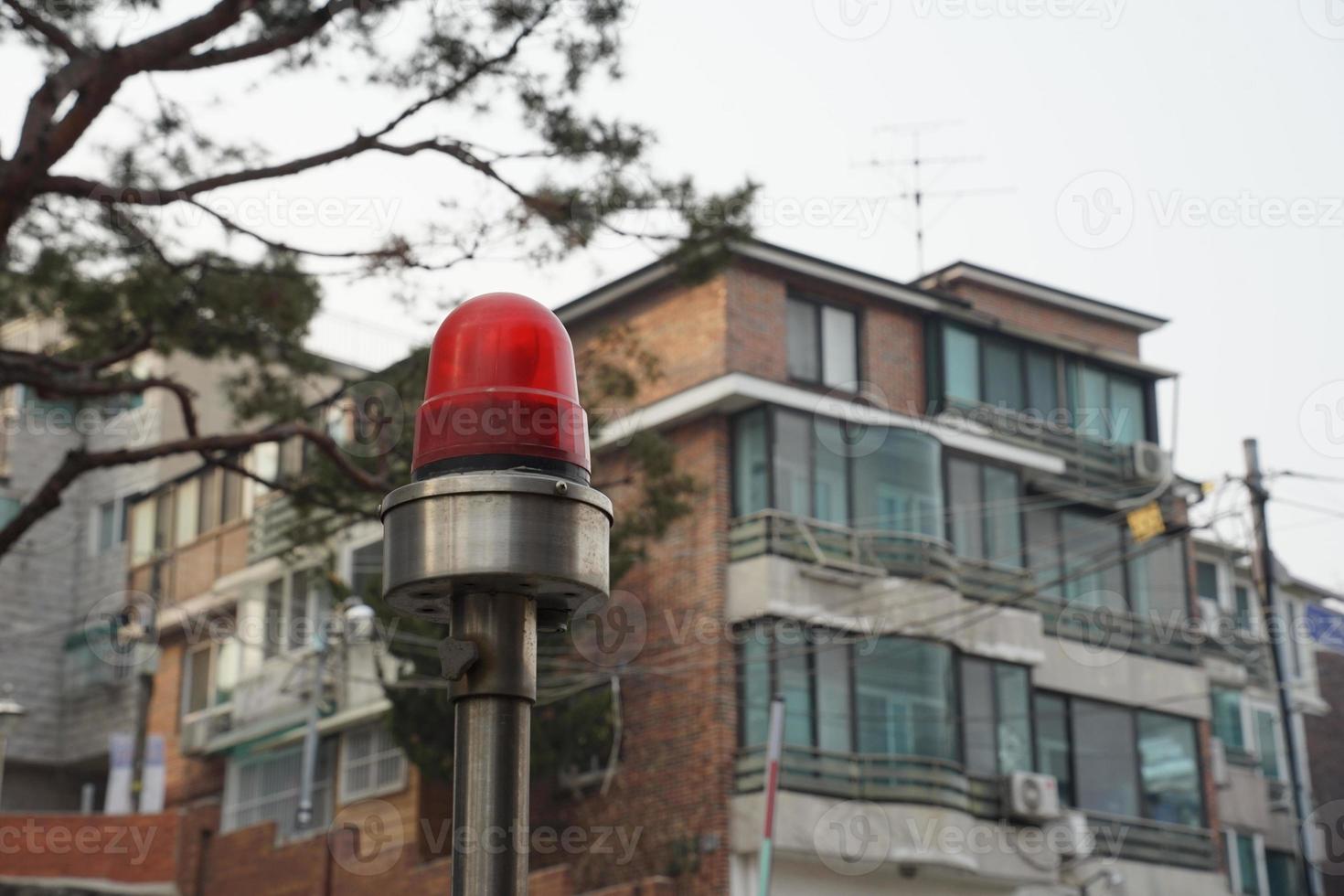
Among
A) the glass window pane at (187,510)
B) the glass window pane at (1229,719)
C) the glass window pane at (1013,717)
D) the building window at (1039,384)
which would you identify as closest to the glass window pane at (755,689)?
the glass window pane at (1013,717)

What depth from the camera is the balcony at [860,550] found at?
2697cm

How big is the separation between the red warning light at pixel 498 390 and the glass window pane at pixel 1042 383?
28.4 metres

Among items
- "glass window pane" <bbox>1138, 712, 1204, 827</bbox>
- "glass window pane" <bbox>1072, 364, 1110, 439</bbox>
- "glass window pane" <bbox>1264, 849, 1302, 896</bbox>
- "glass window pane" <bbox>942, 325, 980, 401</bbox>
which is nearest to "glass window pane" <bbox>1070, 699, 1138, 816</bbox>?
"glass window pane" <bbox>1138, 712, 1204, 827</bbox>

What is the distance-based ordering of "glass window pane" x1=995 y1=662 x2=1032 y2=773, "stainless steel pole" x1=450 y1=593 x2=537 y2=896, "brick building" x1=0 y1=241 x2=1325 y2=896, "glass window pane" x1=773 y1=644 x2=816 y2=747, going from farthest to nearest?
"glass window pane" x1=995 y1=662 x2=1032 y2=773 < "brick building" x1=0 y1=241 x2=1325 y2=896 < "glass window pane" x1=773 y1=644 x2=816 y2=747 < "stainless steel pole" x1=450 y1=593 x2=537 y2=896

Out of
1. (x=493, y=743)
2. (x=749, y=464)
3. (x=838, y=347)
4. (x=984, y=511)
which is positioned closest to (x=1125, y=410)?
(x=984, y=511)

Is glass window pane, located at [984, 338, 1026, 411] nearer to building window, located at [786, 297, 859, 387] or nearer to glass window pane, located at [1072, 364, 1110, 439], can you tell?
glass window pane, located at [1072, 364, 1110, 439]

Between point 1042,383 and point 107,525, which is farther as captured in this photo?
point 107,525

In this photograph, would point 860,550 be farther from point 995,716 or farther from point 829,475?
point 995,716

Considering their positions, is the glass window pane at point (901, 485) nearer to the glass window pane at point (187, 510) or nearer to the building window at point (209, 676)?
the building window at point (209, 676)

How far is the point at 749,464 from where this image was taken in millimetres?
27531

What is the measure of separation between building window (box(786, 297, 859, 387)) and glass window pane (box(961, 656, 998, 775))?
4.80m

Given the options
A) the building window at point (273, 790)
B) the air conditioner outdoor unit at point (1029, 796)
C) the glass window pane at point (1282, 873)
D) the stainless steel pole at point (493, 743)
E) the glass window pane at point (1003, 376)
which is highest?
the glass window pane at point (1003, 376)

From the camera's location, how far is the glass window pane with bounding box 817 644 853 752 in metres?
26.5

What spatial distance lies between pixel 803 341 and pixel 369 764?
32.3ft
